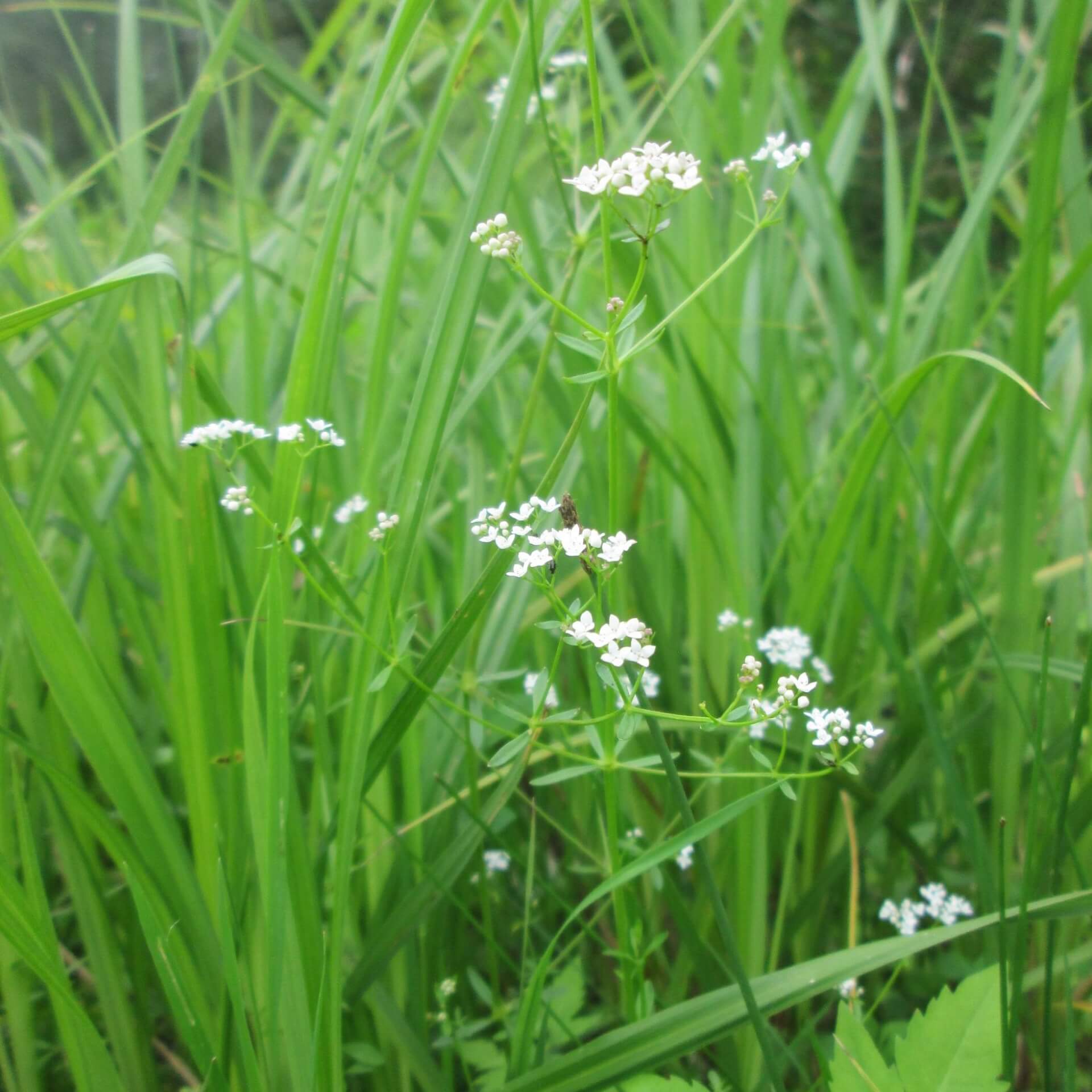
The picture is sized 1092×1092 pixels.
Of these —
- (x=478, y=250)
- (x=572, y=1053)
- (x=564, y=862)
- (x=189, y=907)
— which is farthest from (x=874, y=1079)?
(x=478, y=250)

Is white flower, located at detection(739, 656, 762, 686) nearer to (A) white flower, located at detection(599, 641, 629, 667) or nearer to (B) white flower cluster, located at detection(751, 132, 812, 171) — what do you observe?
(A) white flower, located at detection(599, 641, 629, 667)

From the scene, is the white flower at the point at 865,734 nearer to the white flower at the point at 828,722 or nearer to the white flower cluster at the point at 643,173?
the white flower at the point at 828,722

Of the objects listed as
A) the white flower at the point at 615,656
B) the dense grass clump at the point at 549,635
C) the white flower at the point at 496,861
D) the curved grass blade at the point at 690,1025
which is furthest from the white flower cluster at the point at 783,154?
the white flower at the point at 496,861

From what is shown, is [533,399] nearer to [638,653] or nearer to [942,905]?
[638,653]

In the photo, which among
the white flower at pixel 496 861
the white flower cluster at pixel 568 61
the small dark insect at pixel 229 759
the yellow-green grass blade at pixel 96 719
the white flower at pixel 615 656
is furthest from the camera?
the white flower cluster at pixel 568 61

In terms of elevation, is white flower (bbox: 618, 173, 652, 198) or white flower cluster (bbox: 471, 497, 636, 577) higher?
white flower (bbox: 618, 173, 652, 198)

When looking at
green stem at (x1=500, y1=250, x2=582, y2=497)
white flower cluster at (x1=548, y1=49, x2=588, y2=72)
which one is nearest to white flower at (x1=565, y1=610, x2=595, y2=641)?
green stem at (x1=500, y1=250, x2=582, y2=497)
